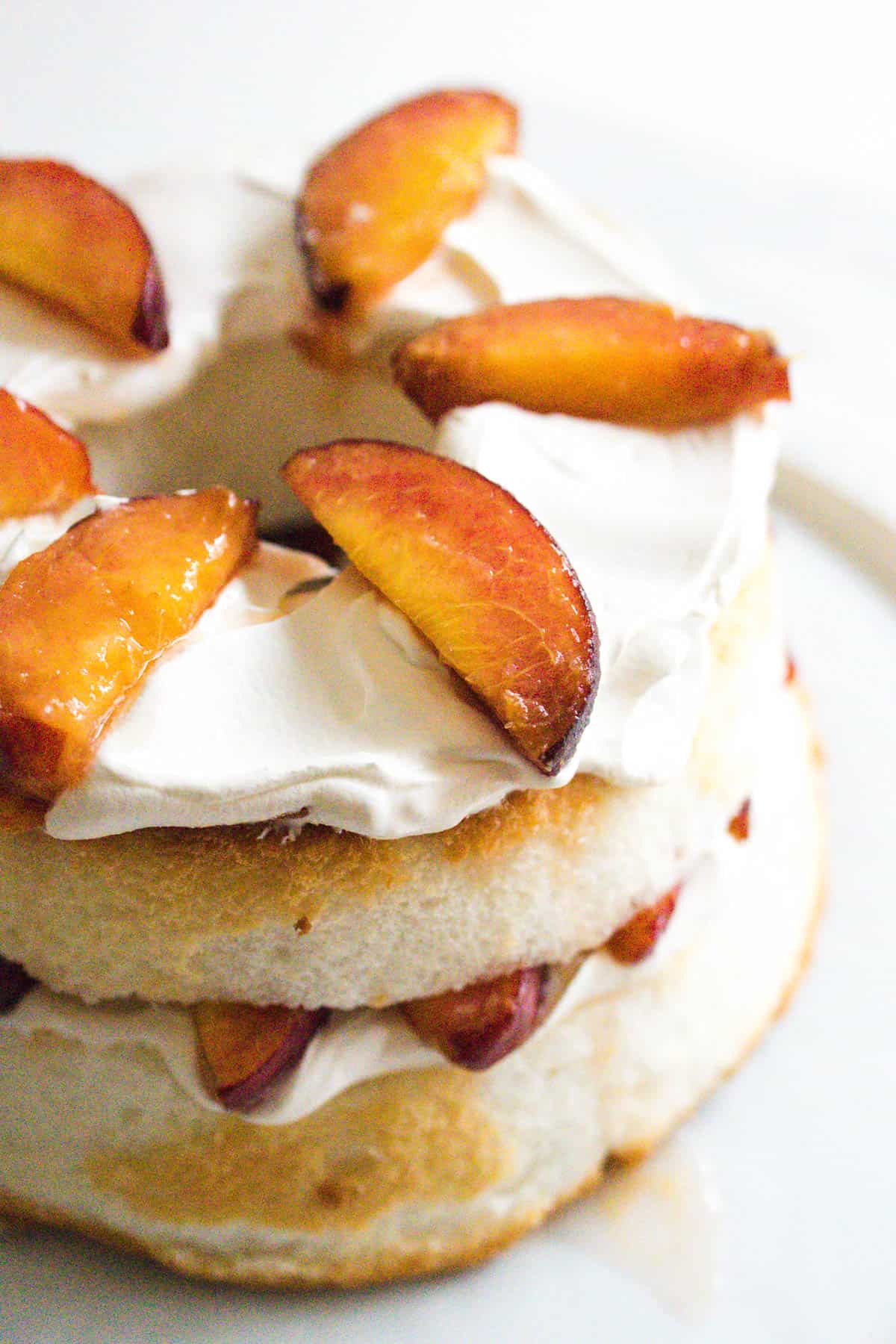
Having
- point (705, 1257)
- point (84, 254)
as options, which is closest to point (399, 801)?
point (705, 1257)

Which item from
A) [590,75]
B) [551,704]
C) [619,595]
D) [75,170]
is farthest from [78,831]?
[590,75]

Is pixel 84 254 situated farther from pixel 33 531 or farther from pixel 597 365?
pixel 597 365

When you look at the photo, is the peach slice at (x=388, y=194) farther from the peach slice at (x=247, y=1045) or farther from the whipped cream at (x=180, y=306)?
the peach slice at (x=247, y=1045)

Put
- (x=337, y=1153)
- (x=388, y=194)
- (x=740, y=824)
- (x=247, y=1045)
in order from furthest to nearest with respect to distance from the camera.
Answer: (x=388, y=194) < (x=740, y=824) < (x=337, y=1153) < (x=247, y=1045)

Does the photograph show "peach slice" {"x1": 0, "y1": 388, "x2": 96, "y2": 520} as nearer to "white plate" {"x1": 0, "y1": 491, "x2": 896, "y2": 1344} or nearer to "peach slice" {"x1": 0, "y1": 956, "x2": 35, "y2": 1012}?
"peach slice" {"x1": 0, "y1": 956, "x2": 35, "y2": 1012}

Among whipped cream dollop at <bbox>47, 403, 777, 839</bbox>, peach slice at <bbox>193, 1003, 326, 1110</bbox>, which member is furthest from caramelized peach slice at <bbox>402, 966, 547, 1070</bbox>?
whipped cream dollop at <bbox>47, 403, 777, 839</bbox>

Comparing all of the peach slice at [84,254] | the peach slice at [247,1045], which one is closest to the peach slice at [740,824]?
the peach slice at [247,1045]
